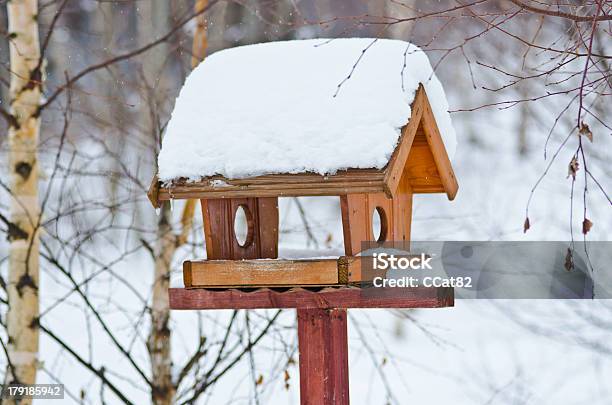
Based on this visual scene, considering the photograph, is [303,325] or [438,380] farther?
[438,380]

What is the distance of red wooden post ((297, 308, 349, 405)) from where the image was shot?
2381mm

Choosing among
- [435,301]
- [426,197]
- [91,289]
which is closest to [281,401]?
[91,289]

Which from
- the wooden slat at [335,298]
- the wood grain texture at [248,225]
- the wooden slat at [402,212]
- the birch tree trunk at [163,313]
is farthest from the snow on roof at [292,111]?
the birch tree trunk at [163,313]

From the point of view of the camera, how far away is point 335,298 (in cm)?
222

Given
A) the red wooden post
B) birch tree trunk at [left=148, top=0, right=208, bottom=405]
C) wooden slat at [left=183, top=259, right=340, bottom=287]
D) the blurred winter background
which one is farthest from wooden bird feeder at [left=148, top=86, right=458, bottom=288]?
the blurred winter background

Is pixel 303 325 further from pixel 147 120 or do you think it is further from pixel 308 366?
pixel 147 120

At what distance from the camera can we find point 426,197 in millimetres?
9211

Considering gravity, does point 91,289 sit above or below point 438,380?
above

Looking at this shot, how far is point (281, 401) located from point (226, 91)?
14.3ft

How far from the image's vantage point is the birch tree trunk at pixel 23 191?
326 centimetres

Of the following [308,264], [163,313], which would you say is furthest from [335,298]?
[163,313]

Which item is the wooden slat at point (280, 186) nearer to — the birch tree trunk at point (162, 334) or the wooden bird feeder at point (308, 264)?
the wooden bird feeder at point (308, 264)

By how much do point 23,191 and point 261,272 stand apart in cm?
147

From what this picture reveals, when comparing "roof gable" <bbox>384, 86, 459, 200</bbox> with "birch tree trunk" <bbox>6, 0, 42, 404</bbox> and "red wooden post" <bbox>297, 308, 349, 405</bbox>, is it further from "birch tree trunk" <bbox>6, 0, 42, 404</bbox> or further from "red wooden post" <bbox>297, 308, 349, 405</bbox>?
"birch tree trunk" <bbox>6, 0, 42, 404</bbox>
